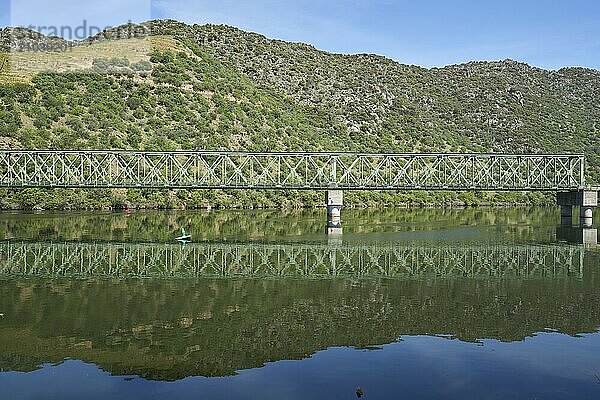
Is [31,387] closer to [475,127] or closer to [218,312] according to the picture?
[218,312]

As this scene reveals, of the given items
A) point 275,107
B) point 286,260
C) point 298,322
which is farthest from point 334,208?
point 275,107

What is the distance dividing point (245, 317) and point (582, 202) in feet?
180

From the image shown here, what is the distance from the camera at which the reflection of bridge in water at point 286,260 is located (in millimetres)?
32031

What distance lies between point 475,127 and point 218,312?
12270 centimetres

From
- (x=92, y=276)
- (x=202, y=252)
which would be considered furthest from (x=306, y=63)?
(x=92, y=276)

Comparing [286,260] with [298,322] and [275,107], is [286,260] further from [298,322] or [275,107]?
[275,107]

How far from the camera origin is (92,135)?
9206cm

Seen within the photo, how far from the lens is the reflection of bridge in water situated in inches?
1261

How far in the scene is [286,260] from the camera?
3666cm

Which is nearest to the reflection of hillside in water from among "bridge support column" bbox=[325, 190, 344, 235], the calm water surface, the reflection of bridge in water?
the calm water surface

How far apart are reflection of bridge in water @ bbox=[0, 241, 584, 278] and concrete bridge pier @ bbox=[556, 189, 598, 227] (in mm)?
25527

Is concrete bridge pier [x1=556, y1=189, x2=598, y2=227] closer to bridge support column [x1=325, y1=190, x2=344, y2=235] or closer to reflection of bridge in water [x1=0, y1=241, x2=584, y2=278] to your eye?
bridge support column [x1=325, y1=190, x2=344, y2=235]

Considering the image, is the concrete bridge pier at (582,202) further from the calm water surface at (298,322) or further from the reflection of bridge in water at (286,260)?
the calm water surface at (298,322)

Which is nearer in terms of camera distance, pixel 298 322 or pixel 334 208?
pixel 298 322
